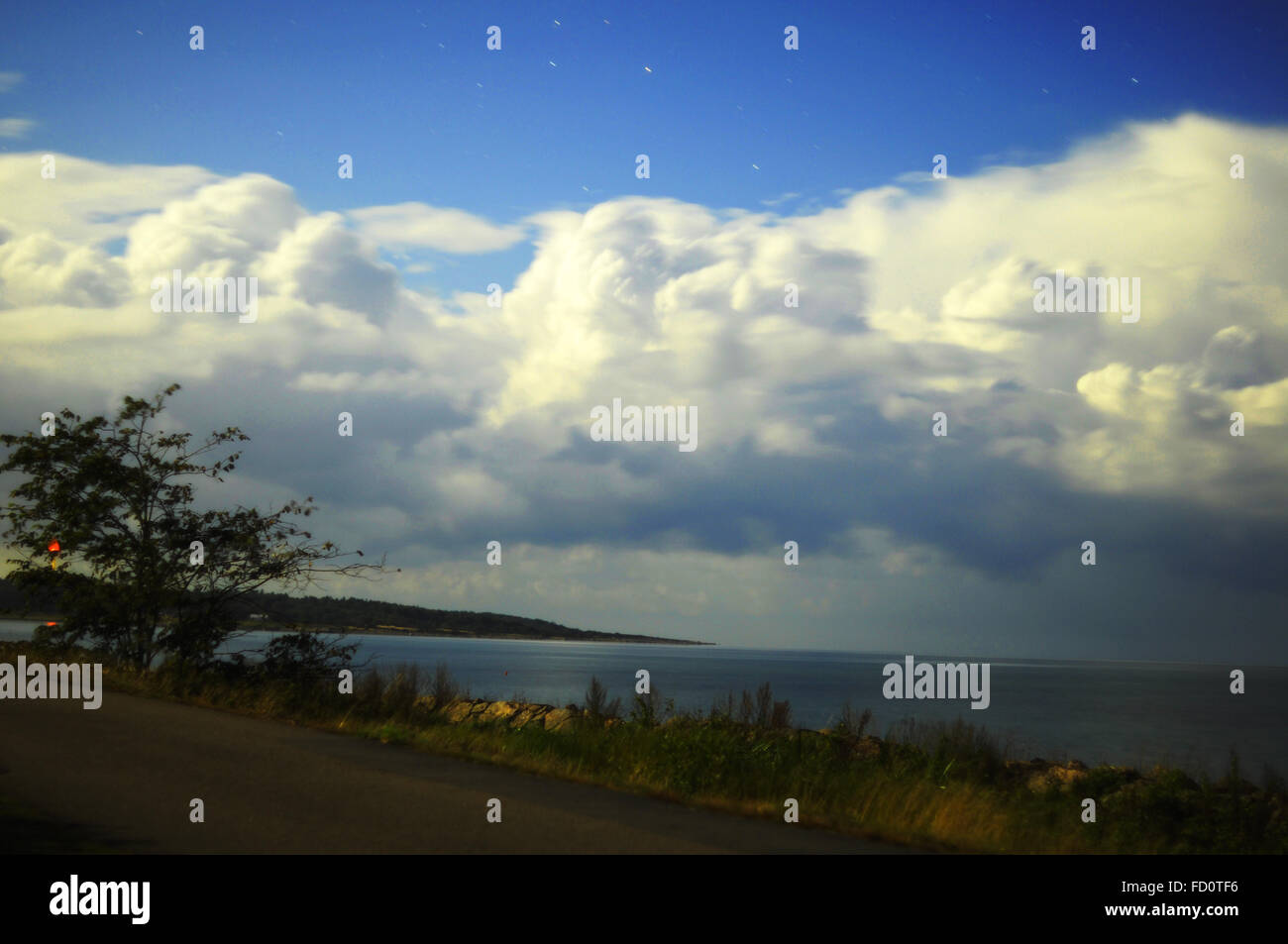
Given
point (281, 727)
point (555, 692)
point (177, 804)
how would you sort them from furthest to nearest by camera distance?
point (555, 692), point (281, 727), point (177, 804)

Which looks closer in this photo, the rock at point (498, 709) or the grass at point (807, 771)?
the grass at point (807, 771)

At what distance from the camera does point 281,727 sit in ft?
48.2

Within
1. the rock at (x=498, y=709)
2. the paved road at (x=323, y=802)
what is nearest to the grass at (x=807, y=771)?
the paved road at (x=323, y=802)

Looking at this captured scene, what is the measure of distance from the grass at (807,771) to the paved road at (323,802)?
0.88 meters

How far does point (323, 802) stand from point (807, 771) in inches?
227

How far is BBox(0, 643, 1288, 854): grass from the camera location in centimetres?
1027

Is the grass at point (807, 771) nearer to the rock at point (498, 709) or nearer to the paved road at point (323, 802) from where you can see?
the paved road at point (323, 802)

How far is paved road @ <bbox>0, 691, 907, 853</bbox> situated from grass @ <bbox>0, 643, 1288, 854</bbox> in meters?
0.88

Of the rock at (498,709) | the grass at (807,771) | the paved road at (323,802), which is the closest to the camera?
the paved road at (323,802)

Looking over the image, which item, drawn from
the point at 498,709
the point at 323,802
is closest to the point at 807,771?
the point at 323,802

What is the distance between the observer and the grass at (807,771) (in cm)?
1027
